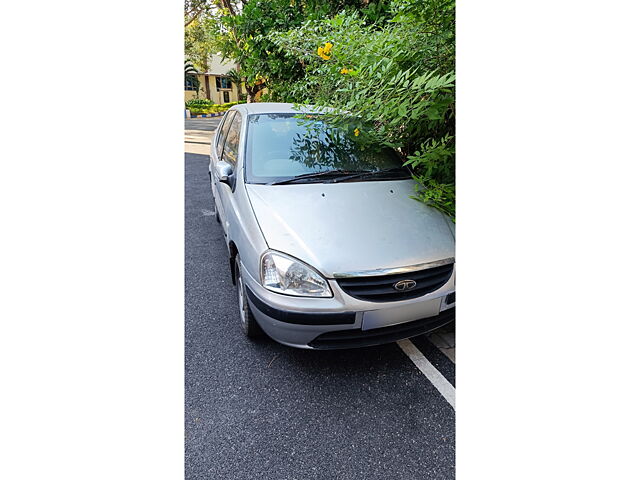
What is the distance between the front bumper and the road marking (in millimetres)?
270

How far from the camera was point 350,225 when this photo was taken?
80.2 inches

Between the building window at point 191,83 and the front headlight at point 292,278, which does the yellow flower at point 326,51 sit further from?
the building window at point 191,83

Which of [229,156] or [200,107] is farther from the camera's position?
[200,107]

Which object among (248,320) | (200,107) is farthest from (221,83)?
(248,320)

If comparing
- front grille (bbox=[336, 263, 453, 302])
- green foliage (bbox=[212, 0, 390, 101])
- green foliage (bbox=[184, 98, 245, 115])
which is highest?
green foliage (bbox=[184, 98, 245, 115])

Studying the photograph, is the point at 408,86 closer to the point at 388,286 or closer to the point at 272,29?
the point at 388,286

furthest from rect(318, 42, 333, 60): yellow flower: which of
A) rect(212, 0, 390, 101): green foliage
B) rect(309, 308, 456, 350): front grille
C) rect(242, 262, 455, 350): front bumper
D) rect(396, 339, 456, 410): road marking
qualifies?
rect(212, 0, 390, 101): green foliage

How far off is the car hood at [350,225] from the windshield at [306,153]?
0.19 m

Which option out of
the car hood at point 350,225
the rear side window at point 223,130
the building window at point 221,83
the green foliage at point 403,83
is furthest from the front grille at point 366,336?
the building window at point 221,83

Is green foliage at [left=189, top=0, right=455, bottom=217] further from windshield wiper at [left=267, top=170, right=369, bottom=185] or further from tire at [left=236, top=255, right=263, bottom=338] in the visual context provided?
tire at [left=236, top=255, right=263, bottom=338]

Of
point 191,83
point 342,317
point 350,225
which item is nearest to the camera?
point 342,317

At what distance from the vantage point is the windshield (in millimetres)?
2531

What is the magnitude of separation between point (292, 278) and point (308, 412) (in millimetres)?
660

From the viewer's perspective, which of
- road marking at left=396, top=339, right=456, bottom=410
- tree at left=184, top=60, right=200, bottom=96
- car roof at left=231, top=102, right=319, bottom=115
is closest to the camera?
road marking at left=396, top=339, right=456, bottom=410
